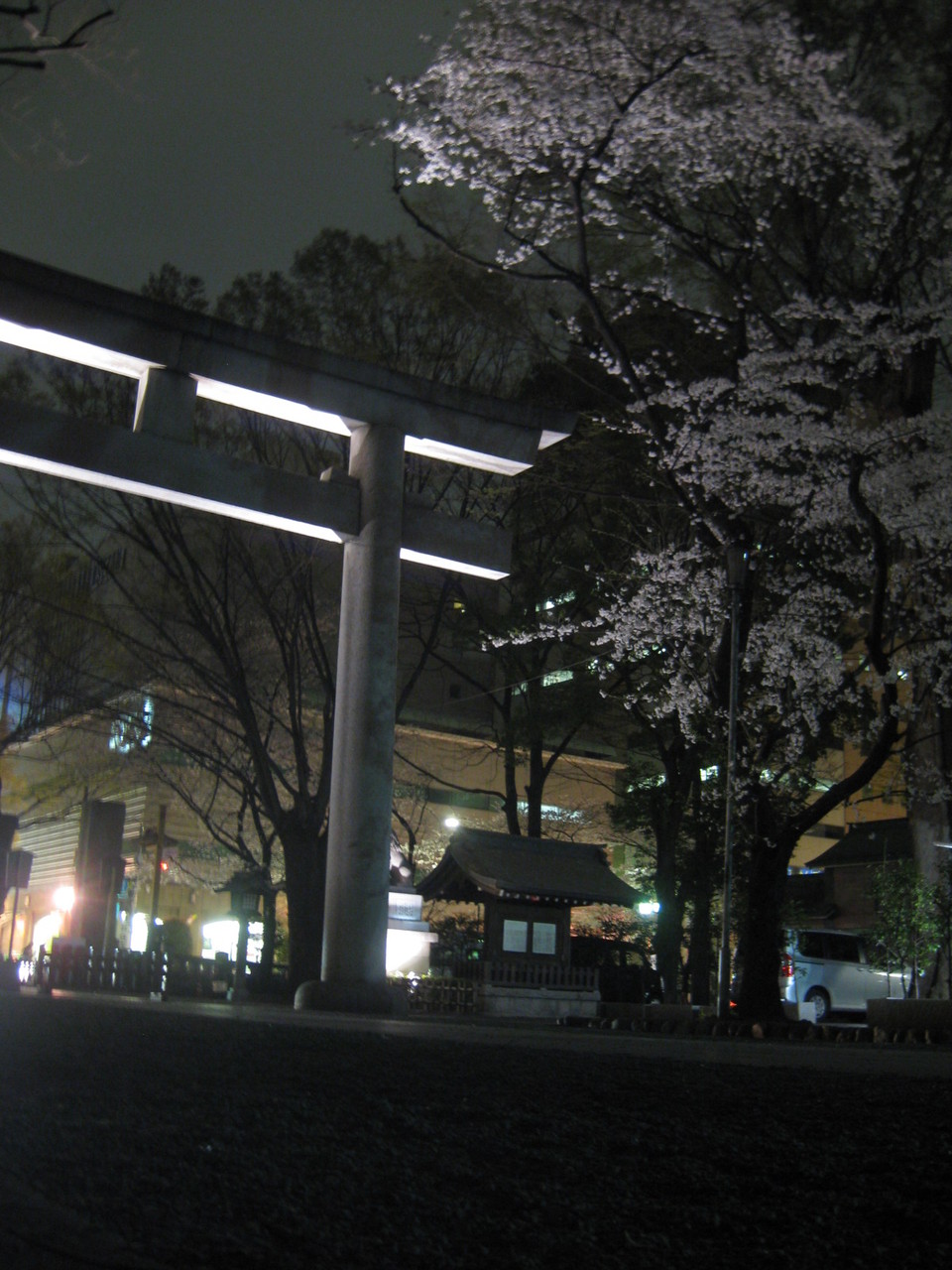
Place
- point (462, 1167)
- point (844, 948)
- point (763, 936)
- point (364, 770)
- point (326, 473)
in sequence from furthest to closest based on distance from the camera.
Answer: point (844, 948), point (763, 936), point (326, 473), point (364, 770), point (462, 1167)

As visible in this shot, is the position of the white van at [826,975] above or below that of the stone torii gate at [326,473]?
below

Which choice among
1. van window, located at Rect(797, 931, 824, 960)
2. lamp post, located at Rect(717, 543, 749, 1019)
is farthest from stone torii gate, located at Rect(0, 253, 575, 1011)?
van window, located at Rect(797, 931, 824, 960)

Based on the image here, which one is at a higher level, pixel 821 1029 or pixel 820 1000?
pixel 821 1029

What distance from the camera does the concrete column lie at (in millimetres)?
12023

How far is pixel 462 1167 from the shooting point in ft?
10.00

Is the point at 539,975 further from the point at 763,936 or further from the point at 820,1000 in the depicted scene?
the point at 763,936

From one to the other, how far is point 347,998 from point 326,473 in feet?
18.7

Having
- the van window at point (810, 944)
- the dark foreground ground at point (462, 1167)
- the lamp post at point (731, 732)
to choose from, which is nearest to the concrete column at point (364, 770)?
the lamp post at point (731, 732)

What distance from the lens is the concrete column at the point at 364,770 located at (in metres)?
12.0

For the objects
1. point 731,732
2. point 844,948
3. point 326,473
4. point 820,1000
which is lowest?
point 820,1000

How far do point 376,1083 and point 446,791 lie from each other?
3406cm

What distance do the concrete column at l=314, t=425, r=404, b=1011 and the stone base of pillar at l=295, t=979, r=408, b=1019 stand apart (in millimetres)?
10

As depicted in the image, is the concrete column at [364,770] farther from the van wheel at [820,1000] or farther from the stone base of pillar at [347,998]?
the van wheel at [820,1000]

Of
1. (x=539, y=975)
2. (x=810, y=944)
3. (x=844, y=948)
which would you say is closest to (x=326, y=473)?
(x=539, y=975)
